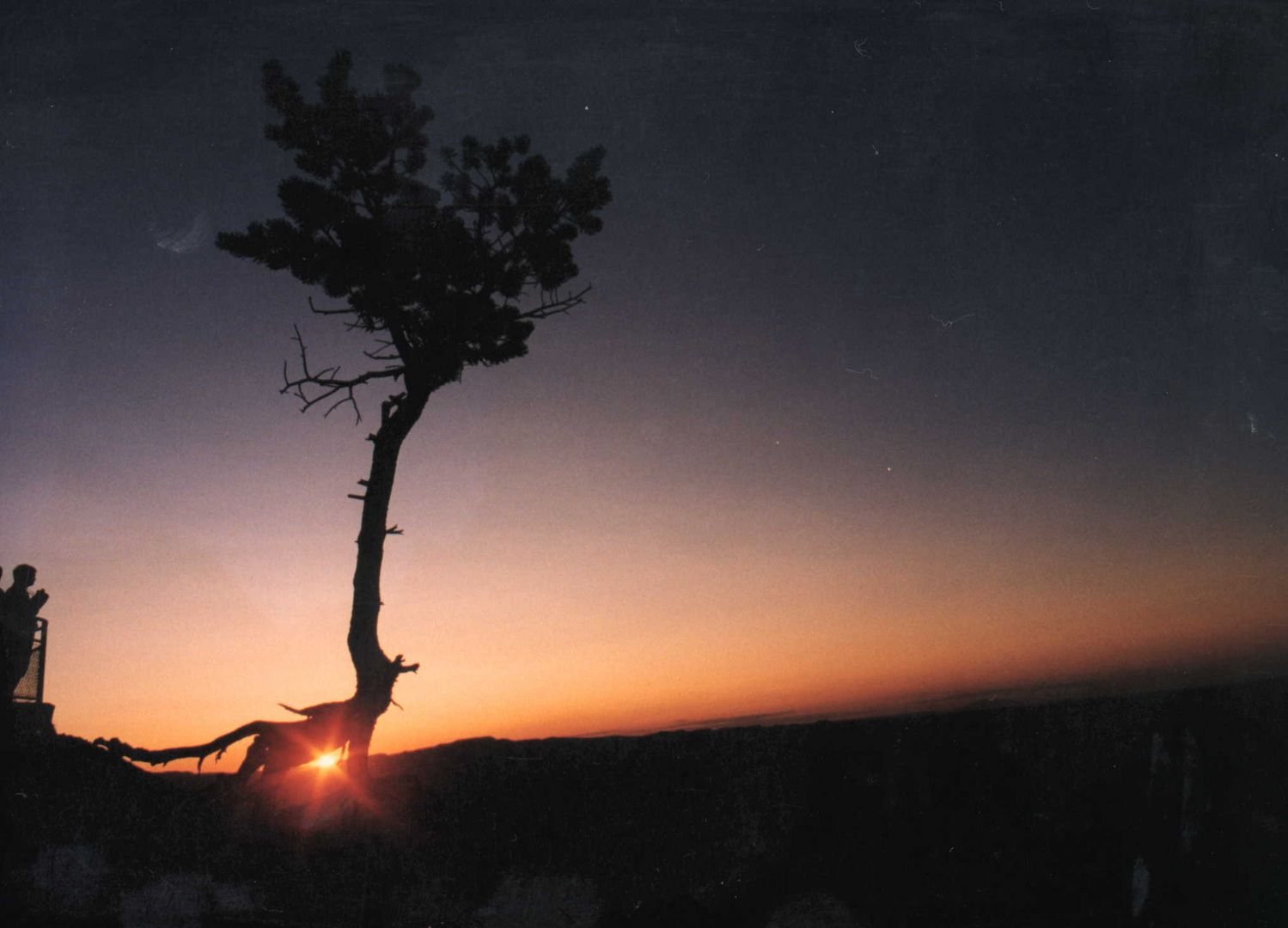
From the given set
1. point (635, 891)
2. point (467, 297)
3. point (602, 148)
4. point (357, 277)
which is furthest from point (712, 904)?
point (602, 148)

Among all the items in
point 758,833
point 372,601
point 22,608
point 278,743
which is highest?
point 22,608

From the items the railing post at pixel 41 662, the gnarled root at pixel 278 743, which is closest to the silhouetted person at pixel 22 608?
the railing post at pixel 41 662

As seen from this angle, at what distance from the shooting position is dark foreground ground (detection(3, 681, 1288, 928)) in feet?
10.2

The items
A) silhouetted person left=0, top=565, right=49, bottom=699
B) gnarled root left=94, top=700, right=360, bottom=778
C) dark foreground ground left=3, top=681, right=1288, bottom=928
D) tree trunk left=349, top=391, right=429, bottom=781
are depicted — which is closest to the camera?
dark foreground ground left=3, top=681, right=1288, bottom=928

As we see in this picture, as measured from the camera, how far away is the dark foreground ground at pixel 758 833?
3.11 metres

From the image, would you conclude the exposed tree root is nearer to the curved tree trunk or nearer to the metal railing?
the curved tree trunk

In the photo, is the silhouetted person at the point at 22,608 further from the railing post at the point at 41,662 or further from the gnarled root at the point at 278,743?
the gnarled root at the point at 278,743

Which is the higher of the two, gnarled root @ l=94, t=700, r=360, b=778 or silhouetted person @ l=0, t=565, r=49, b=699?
silhouetted person @ l=0, t=565, r=49, b=699

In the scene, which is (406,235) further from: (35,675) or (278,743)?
(35,675)

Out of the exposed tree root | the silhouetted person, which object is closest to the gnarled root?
the exposed tree root

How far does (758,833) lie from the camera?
140 inches

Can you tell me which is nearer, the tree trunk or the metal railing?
the tree trunk

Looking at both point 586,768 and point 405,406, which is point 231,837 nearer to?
point 586,768

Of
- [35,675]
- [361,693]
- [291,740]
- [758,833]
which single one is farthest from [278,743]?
[35,675]
